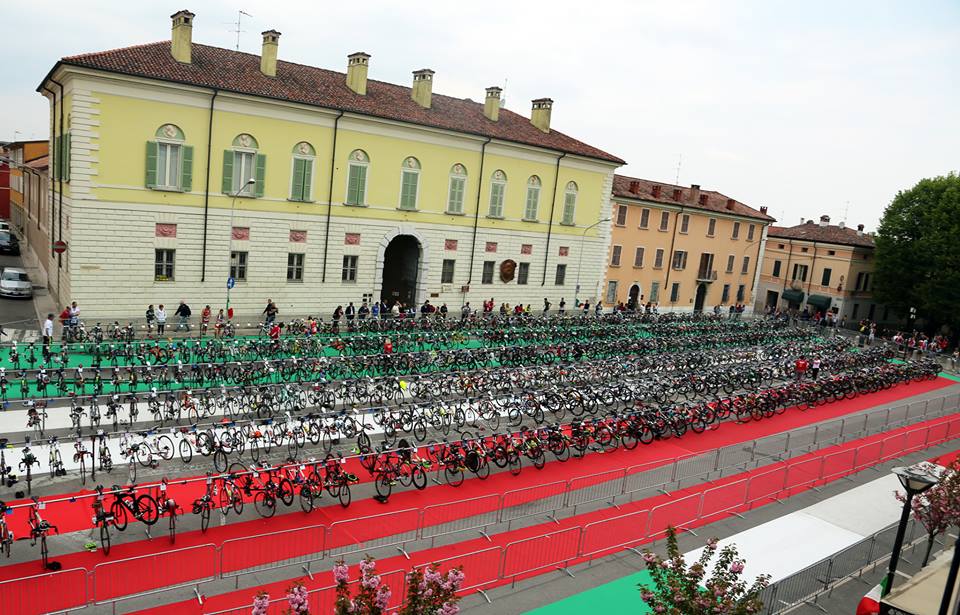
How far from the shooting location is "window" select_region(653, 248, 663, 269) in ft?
147

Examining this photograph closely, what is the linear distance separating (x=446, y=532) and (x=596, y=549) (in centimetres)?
285

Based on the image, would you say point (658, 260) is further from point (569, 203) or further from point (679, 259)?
point (569, 203)

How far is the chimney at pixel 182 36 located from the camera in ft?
84.2

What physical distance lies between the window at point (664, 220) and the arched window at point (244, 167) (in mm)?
27326

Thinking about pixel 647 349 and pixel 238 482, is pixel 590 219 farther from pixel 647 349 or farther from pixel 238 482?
pixel 238 482

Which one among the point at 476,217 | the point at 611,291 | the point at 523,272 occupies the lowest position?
the point at 611,291

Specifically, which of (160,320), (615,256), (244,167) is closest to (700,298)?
(615,256)

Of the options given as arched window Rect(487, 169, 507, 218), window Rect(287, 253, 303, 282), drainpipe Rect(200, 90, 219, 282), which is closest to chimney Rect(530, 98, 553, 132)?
arched window Rect(487, 169, 507, 218)

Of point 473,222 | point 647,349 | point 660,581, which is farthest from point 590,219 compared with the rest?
point 660,581

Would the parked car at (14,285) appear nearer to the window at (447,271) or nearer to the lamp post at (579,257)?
the window at (447,271)

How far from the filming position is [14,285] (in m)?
29.6

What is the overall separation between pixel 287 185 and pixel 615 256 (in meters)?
22.4

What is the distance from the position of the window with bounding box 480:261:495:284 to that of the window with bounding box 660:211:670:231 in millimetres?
14749

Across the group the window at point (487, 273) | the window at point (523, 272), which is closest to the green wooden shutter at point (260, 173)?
the window at point (487, 273)
